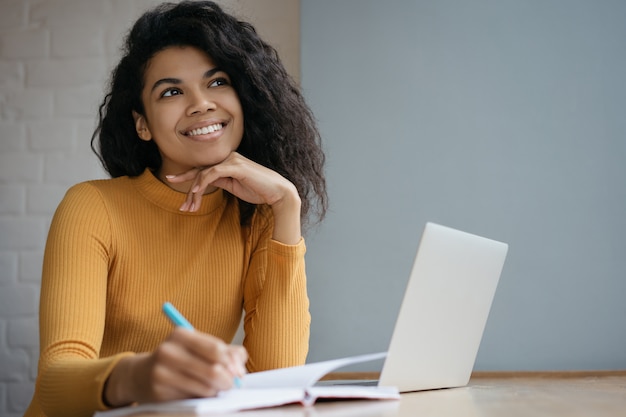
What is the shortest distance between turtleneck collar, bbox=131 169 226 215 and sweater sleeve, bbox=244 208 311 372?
174mm

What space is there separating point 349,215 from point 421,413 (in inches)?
57.6

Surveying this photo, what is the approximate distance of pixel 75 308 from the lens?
47.1 inches

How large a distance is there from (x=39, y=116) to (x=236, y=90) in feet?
3.81

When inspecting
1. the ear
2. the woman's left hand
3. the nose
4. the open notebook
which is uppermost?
the nose

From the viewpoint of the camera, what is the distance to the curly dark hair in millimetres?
1615

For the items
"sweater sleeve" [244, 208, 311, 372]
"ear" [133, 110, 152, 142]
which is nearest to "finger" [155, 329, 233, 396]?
"sweater sleeve" [244, 208, 311, 372]

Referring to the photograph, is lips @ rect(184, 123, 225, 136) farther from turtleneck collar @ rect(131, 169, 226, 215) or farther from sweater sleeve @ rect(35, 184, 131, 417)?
sweater sleeve @ rect(35, 184, 131, 417)

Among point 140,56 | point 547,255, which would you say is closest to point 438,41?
point 547,255

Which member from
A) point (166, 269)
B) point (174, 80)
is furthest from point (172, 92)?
point (166, 269)

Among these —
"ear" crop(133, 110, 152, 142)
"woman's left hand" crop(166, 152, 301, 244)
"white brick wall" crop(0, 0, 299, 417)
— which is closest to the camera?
"woman's left hand" crop(166, 152, 301, 244)

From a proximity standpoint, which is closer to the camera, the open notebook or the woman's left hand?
the open notebook

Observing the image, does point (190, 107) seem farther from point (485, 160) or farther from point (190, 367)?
point (485, 160)

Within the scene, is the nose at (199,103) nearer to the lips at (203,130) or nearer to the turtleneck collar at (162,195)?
the lips at (203,130)

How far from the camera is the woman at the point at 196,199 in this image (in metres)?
1.48
